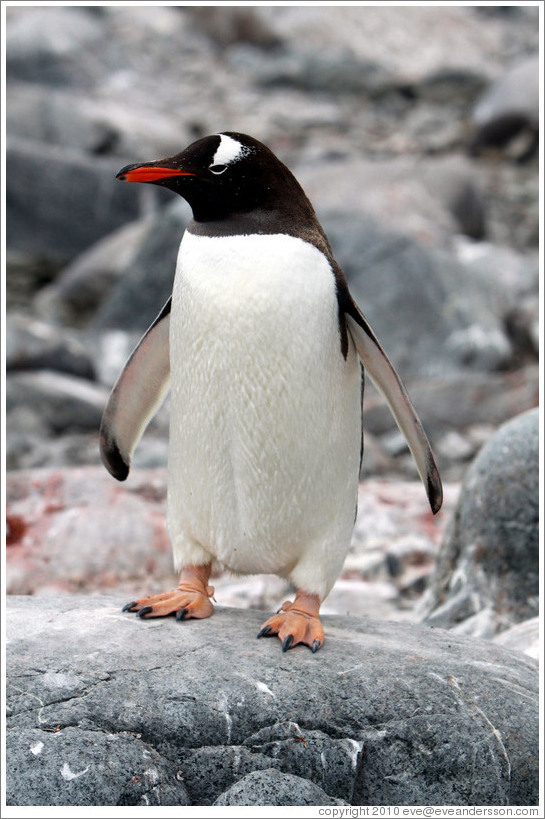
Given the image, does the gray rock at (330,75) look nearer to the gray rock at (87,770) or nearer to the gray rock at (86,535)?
the gray rock at (86,535)

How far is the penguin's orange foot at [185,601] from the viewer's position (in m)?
2.34

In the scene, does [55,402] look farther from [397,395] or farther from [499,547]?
[397,395]

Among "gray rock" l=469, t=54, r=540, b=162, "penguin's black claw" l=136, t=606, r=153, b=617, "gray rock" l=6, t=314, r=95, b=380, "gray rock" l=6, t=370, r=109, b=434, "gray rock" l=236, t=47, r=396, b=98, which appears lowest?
"penguin's black claw" l=136, t=606, r=153, b=617

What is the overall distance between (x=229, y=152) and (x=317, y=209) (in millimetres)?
5851

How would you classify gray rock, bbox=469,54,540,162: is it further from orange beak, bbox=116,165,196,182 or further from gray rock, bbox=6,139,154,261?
orange beak, bbox=116,165,196,182

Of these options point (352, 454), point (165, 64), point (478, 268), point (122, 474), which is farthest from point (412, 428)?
point (165, 64)

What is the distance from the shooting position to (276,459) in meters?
2.29

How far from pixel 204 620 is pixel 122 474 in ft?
1.68

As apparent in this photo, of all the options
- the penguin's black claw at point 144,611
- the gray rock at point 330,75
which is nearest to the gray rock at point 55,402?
the penguin's black claw at point 144,611

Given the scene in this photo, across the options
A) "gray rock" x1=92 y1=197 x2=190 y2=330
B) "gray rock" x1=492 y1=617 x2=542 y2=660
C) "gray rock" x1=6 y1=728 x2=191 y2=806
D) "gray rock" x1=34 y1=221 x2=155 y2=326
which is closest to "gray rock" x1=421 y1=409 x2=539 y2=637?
"gray rock" x1=492 y1=617 x2=542 y2=660

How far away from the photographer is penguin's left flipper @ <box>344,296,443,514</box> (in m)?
2.32

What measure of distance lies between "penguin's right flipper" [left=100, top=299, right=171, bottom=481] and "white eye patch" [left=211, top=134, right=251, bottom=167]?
518mm

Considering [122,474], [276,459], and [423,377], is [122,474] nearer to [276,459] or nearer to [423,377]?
[276,459]

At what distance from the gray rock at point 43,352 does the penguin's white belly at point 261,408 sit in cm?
457
